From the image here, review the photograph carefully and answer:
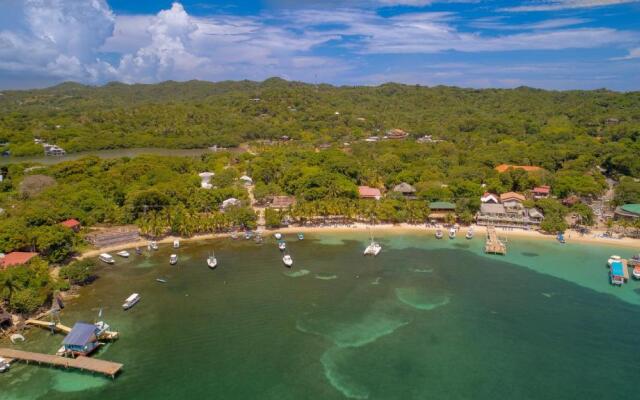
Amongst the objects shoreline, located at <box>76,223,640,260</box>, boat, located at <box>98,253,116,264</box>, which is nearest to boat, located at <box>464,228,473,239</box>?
shoreline, located at <box>76,223,640,260</box>

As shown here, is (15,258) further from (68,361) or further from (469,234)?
(469,234)

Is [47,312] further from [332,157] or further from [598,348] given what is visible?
[332,157]

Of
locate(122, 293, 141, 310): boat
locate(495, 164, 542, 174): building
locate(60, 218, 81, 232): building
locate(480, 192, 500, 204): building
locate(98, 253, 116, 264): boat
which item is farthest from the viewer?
locate(495, 164, 542, 174): building

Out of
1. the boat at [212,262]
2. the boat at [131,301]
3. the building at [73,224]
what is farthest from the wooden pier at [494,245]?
the building at [73,224]

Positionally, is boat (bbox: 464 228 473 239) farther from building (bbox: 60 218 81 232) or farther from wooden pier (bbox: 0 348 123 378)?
building (bbox: 60 218 81 232)

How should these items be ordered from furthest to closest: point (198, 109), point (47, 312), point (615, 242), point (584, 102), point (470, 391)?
point (198, 109)
point (584, 102)
point (615, 242)
point (47, 312)
point (470, 391)

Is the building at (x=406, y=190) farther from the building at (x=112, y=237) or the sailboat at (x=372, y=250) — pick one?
the building at (x=112, y=237)

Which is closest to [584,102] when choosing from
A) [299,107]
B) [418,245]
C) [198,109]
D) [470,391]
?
[299,107]
